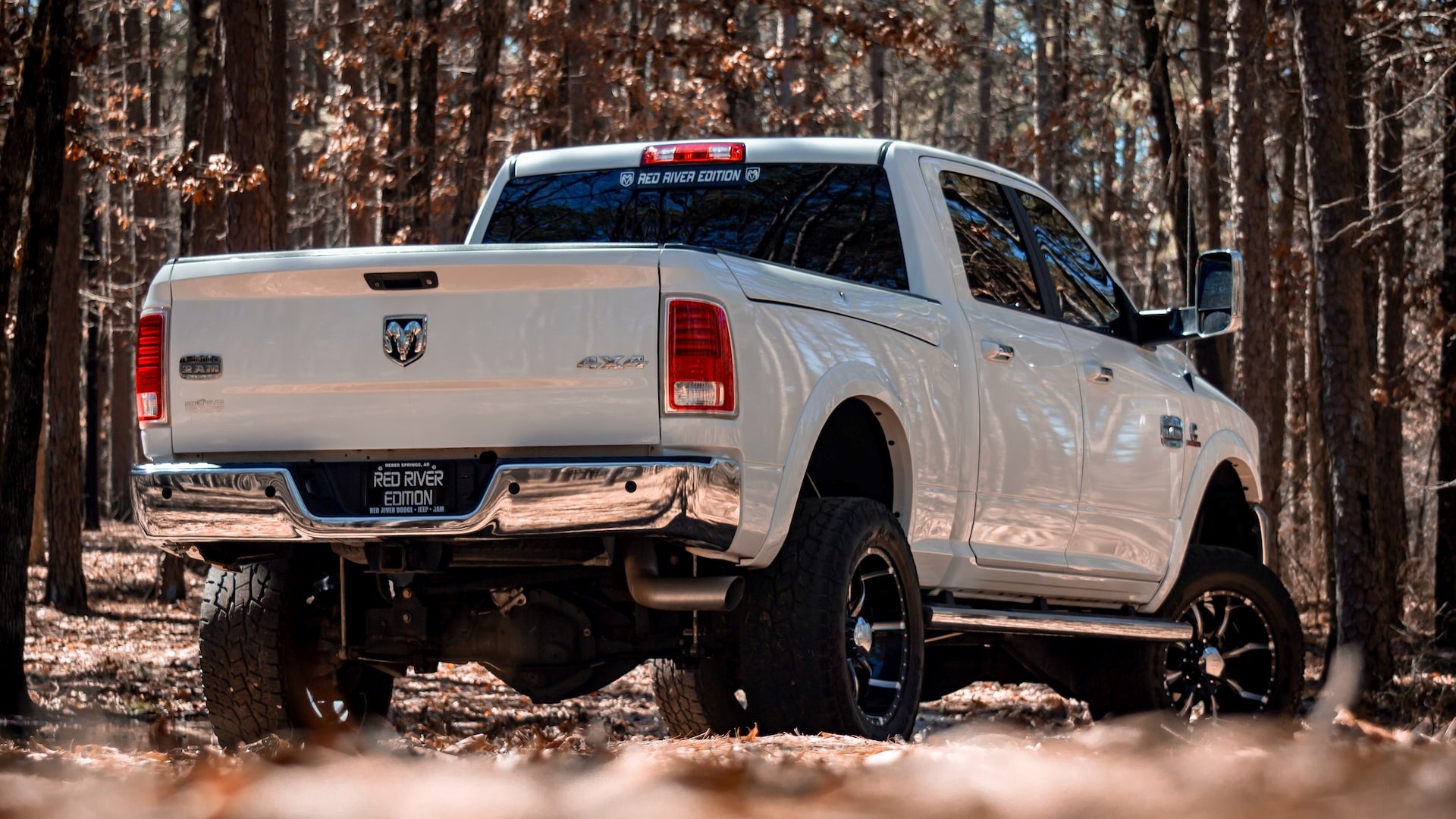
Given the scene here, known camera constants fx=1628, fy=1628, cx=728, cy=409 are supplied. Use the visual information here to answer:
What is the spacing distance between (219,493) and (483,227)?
235 cm

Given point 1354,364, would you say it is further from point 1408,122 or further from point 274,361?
point 1408,122

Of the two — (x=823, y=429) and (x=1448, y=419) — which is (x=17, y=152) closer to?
(x=823, y=429)

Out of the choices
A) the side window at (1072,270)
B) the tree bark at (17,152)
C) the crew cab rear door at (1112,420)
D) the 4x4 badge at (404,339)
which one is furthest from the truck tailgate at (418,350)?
the tree bark at (17,152)

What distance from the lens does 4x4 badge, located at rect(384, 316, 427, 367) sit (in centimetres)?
491

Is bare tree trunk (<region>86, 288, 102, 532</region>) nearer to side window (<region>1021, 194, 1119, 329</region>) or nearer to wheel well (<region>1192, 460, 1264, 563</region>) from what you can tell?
wheel well (<region>1192, 460, 1264, 563</region>)

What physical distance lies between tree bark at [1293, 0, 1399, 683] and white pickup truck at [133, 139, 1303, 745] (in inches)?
178

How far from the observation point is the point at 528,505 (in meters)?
4.63

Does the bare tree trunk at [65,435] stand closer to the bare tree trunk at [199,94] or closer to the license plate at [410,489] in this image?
the bare tree trunk at [199,94]

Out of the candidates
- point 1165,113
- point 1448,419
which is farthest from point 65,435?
point 1448,419

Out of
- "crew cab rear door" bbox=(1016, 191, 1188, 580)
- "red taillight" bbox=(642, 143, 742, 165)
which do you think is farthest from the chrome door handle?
"red taillight" bbox=(642, 143, 742, 165)

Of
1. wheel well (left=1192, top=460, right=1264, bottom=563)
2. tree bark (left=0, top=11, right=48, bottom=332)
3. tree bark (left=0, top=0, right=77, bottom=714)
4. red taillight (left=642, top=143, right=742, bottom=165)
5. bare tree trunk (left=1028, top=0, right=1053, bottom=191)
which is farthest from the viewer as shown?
bare tree trunk (left=1028, top=0, right=1053, bottom=191)

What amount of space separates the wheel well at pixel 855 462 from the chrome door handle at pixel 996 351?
70cm

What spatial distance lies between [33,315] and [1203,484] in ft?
22.1

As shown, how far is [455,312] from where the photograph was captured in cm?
488
